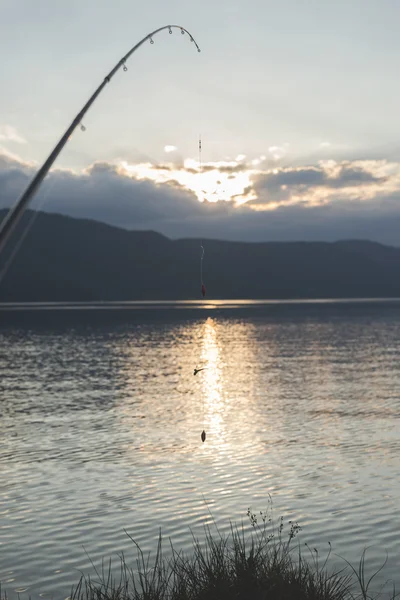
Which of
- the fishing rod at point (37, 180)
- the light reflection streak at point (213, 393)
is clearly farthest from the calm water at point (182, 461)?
the fishing rod at point (37, 180)

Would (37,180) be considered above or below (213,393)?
above

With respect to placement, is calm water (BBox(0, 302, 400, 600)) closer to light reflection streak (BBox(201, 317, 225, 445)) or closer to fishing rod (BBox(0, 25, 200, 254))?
light reflection streak (BBox(201, 317, 225, 445))

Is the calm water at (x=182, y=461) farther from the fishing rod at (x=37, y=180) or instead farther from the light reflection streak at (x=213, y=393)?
the fishing rod at (x=37, y=180)

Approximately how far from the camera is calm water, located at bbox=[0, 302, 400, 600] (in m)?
16.3

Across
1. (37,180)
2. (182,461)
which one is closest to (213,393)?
(182,461)

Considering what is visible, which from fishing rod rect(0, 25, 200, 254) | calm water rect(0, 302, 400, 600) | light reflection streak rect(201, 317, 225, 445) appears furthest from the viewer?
light reflection streak rect(201, 317, 225, 445)

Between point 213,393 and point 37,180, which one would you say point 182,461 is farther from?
point 213,393

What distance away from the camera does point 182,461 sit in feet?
79.3

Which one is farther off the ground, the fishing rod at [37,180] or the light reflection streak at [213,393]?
the fishing rod at [37,180]

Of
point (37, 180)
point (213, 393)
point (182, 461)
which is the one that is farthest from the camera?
point (213, 393)

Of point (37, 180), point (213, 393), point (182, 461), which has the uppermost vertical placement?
point (37, 180)

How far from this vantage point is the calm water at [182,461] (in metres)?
16.3

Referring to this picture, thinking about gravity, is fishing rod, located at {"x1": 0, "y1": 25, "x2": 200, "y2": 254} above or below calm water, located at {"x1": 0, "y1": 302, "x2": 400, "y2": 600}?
above

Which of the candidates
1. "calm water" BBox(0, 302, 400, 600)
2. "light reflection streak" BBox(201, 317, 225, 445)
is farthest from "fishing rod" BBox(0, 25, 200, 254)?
"light reflection streak" BBox(201, 317, 225, 445)
